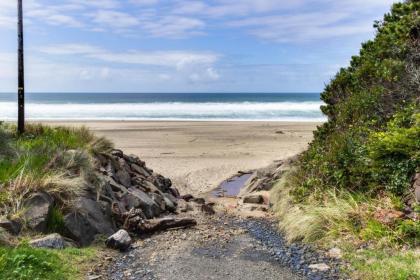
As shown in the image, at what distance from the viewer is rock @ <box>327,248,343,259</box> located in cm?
613

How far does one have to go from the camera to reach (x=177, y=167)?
16.1 metres

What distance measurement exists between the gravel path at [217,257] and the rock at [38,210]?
1.34 meters

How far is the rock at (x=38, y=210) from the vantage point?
6.55m

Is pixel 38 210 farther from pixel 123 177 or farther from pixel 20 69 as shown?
pixel 20 69

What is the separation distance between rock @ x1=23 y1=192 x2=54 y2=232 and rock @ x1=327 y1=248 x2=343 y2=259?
4364mm

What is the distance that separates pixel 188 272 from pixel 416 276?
2785 mm

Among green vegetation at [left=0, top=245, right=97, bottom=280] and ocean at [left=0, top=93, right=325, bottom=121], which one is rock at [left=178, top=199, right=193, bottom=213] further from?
ocean at [left=0, top=93, right=325, bottom=121]

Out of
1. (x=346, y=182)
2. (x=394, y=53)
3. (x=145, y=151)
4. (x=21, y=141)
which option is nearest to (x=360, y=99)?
(x=394, y=53)

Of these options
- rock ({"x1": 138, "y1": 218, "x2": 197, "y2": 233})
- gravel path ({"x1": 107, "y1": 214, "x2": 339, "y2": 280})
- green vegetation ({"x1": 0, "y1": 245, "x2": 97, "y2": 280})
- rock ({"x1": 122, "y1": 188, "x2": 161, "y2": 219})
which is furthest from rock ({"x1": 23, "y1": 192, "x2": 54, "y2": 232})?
rock ({"x1": 122, "y1": 188, "x2": 161, "y2": 219})

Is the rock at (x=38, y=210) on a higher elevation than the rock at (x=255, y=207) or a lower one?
higher

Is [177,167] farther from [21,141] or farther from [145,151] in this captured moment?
[21,141]

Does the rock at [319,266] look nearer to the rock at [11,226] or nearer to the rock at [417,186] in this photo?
the rock at [417,186]

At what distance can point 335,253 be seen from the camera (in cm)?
624

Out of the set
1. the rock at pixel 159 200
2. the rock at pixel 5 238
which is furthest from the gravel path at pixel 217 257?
the rock at pixel 159 200
